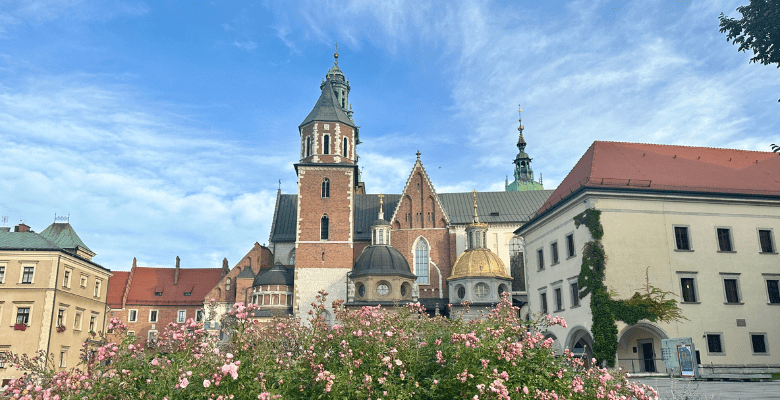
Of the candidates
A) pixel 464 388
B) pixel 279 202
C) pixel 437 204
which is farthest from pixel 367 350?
pixel 279 202

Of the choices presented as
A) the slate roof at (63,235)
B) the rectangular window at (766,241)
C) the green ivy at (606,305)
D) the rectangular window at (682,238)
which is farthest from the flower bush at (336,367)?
the slate roof at (63,235)

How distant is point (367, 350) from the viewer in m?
9.14

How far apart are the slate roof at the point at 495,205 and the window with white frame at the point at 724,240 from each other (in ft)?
A: 82.0

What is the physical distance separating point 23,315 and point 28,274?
2.97 m

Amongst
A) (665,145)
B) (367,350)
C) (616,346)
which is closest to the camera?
(367,350)

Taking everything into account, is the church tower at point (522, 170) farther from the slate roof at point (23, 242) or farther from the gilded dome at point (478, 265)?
the slate roof at point (23, 242)

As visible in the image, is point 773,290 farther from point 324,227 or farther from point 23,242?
point 23,242

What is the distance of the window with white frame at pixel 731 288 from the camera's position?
1115 inches

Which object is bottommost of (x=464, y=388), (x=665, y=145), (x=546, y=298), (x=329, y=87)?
(x=464, y=388)

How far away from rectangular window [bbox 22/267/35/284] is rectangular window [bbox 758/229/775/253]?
4475 cm

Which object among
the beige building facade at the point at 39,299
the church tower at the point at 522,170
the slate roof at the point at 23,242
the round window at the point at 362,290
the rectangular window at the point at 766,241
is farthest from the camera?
the church tower at the point at 522,170

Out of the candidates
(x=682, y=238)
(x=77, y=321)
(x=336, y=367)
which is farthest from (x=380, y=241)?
(x=336, y=367)

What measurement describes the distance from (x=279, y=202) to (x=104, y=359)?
53256 millimetres

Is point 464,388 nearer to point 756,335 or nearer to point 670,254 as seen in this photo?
point 670,254
